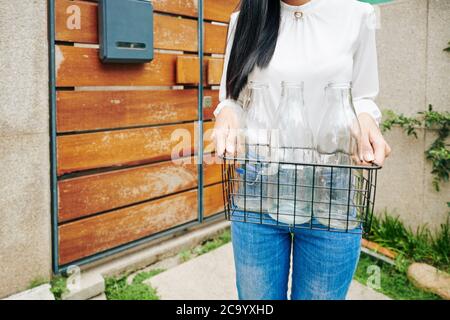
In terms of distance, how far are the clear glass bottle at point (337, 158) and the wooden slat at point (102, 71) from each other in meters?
1.83

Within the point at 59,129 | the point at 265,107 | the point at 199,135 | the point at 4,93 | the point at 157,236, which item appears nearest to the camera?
the point at 265,107

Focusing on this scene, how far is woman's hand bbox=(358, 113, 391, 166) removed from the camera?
35.8 inches

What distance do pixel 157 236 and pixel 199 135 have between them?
899 mm

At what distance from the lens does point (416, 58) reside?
3.12m

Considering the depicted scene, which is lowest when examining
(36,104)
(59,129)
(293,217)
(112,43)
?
(293,217)

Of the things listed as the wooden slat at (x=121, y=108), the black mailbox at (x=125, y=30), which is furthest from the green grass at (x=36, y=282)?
the black mailbox at (x=125, y=30)

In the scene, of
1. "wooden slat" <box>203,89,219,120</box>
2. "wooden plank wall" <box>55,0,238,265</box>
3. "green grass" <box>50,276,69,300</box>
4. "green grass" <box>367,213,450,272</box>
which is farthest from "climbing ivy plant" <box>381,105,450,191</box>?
→ "green grass" <box>50,276,69,300</box>

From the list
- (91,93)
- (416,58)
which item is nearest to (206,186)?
(91,93)

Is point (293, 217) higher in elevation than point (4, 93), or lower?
lower

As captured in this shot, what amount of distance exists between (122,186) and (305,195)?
2.04 meters

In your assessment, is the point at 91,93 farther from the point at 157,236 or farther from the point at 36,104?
the point at 157,236

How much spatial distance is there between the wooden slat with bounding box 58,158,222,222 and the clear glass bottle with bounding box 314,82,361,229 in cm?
189

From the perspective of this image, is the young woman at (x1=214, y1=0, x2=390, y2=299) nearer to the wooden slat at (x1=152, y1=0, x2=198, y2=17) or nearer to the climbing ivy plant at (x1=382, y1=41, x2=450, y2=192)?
the wooden slat at (x1=152, y1=0, x2=198, y2=17)

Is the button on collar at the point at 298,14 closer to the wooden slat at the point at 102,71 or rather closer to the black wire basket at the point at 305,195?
the black wire basket at the point at 305,195
